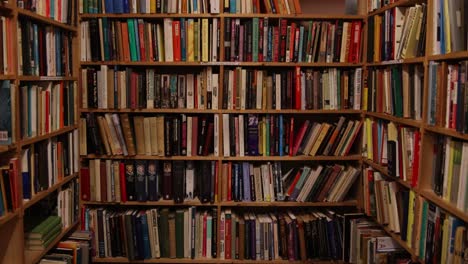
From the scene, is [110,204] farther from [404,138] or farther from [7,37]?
[404,138]

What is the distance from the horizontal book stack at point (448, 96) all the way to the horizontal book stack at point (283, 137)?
979mm

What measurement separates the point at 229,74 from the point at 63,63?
1047mm

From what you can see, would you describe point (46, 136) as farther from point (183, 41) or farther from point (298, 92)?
point (298, 92)

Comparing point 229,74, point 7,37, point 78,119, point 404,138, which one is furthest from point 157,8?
point 404,138

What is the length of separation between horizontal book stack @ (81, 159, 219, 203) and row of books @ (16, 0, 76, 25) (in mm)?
947

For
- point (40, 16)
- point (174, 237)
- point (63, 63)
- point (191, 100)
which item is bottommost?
point (174, 237)

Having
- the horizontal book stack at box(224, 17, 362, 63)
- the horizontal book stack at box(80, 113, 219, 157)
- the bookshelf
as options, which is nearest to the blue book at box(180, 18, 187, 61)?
the horizontal book stack at box(224, 17, 362, 63)

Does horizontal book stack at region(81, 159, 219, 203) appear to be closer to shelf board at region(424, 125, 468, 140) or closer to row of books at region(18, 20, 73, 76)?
row of books at region(18, 20, 73, 76)

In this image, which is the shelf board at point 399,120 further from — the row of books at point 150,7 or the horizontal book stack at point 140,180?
the row of books at point 150,7

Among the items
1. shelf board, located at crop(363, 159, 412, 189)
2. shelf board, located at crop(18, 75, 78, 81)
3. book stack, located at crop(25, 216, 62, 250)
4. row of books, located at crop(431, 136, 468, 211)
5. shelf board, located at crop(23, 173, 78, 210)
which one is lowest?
book stack, located at crop(25, 216, 62, 250)

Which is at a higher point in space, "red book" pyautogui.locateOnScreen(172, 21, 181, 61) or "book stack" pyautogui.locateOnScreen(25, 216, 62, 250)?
"red book" pyautogui.locateOnScreen(172, 21, 181, 61)

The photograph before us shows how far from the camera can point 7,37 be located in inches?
82.1

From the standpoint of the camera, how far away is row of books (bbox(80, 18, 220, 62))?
2979 millimetres

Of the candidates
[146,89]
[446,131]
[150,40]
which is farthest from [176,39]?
[446,131]
